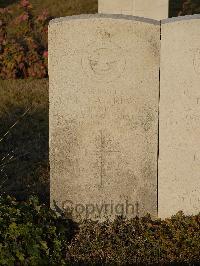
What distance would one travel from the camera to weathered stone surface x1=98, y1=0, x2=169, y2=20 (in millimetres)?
7934

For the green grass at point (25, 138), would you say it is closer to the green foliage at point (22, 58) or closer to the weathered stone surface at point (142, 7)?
the green foliage at point (22, 58)

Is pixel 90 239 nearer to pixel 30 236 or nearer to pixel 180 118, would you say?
pixel 30 236

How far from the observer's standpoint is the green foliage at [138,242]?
3.88 metres

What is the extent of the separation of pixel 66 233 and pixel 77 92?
108cm

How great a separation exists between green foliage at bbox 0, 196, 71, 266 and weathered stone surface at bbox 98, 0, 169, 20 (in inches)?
179

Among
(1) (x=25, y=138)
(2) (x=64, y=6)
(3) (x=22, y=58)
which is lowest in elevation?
(1) (x=25, y=138)

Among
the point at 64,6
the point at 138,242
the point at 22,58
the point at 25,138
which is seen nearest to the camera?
the point at 138,242

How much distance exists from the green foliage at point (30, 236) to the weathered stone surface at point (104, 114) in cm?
32

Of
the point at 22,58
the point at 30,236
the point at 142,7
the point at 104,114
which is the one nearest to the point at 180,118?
the point at 104,114

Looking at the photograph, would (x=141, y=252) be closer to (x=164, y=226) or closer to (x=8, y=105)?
(x=164, y=226)

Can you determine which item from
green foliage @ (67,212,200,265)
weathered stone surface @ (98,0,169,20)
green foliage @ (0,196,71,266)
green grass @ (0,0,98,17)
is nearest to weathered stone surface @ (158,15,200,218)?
green foliage @ (67,212,200,265)

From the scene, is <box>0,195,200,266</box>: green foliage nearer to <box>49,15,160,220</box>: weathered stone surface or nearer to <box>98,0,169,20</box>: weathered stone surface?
<box>49,15,160,220</box>: weathered stone surface

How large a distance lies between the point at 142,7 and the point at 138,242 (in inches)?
188

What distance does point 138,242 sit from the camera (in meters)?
4.04
